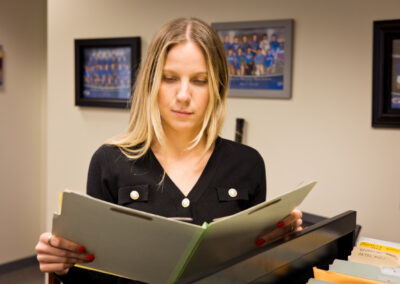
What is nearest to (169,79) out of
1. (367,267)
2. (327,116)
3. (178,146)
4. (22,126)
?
(178,146)

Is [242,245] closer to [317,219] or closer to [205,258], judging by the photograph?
[205,258]

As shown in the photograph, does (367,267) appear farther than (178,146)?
No

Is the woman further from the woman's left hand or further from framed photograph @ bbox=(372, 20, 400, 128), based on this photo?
framed photograph @ bbox=(372, 20, 400, 128)

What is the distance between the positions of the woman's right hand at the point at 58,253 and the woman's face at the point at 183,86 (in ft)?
1.39

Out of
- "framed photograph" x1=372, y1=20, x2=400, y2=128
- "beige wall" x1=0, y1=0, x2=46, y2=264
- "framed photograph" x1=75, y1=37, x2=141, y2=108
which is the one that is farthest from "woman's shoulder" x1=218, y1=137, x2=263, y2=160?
"beige wall" x1=0, y1=0, x2=46, y2=264

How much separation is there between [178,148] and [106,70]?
1.94 m

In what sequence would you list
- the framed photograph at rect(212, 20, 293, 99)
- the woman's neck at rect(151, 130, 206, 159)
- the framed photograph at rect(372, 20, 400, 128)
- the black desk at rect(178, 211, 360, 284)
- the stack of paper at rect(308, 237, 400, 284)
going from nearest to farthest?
the black desk at rect(178, 211, 360, 284) → the stack of paper at rect(308, 237, 400, 284) → the woman's neck at rect(151, 130, 206, 159) → the framed photograph at rect(372, 20, 400, 128) → the framed photograph at rect(212, 20, 293, 99)

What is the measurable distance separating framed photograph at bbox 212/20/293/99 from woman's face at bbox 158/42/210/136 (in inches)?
52.8

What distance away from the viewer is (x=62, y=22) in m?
3.26

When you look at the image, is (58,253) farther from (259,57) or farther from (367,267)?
(259,57)

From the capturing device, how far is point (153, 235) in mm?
853

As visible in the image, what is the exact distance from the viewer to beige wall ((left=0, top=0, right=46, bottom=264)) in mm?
3783

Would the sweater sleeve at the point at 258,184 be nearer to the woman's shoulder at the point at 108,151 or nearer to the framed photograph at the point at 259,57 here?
the woman's shoulder at the point at 108,151

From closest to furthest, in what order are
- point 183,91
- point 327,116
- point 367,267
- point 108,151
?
point 367,267 → point 183,91 → point 108,151 → point 327,116
